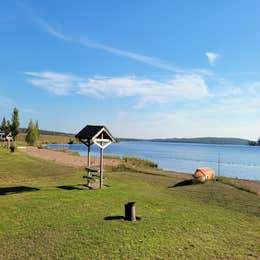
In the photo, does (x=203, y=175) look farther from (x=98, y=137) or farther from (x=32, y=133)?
(x=32, y=133)

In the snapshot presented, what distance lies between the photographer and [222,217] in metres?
9.12

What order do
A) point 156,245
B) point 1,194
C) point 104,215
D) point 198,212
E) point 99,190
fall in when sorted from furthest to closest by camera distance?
point 99,190 < point 1,194 < point 198,212 < point 104,215 < point 156,245

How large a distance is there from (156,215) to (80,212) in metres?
2.39

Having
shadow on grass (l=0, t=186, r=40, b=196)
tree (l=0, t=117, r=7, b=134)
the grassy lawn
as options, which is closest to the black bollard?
the grassy lawn

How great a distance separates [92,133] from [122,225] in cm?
693

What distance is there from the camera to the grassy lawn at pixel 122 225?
6.05m

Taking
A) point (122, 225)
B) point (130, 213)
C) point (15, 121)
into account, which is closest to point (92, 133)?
point (130, 213)

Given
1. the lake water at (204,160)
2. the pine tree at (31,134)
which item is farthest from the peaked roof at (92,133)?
the pine tree at (31,134)

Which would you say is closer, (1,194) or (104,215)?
(104,215)

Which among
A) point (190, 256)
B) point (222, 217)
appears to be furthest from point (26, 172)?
point (190, 256)

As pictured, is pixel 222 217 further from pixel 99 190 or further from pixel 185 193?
pixel 99 190

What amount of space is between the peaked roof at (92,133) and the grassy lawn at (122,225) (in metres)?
2.64

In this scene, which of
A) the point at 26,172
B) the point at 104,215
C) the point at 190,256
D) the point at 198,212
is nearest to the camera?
the point at 190,256

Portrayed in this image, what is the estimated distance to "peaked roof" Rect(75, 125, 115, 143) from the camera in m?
13.9
